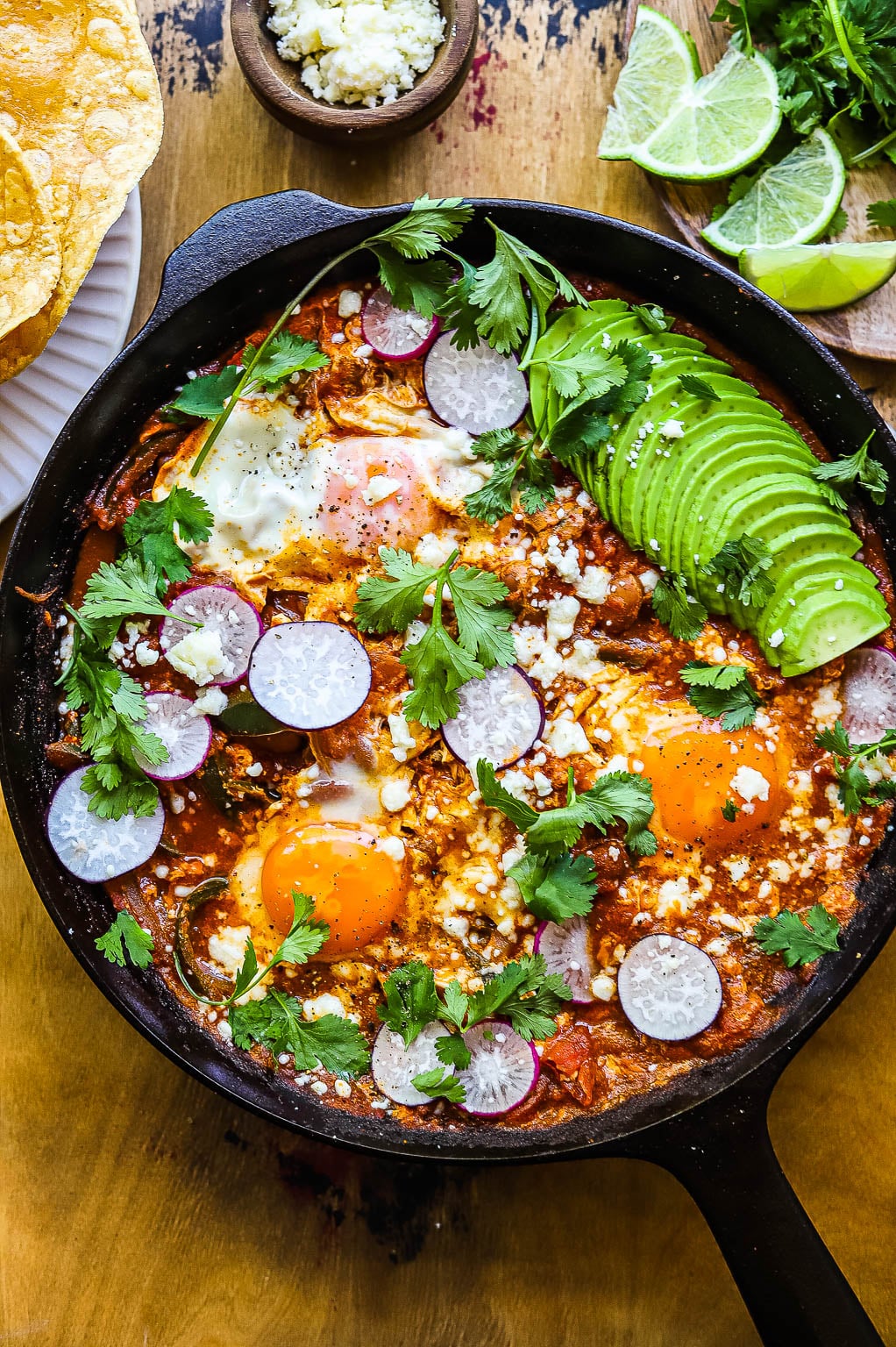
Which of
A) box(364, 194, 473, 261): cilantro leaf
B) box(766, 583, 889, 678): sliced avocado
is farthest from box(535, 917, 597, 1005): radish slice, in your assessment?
box(364, 194, 473, 261): cilantro leaf

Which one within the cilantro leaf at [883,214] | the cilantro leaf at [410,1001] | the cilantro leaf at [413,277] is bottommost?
the cilantro leaf at [410,1001]

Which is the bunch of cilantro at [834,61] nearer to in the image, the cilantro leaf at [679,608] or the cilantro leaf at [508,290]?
the cilantro leaf at [508,290]

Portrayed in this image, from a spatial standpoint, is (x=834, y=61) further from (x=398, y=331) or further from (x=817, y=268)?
(x=398, y=331)

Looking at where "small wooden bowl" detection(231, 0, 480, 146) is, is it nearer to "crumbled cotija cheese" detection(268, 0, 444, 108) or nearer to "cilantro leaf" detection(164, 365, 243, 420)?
"crumbled cotija cheese" detection(268, 0, 444, 108)

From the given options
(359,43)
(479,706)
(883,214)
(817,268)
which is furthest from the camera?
(883,214)

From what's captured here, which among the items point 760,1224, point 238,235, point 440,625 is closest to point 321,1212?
point 760,1224

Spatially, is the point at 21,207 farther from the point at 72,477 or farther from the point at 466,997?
the point at 466,997

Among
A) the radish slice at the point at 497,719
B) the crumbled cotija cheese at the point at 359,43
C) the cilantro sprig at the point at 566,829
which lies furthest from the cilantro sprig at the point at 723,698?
the crumbled cotija cheese at the point at 359,43
